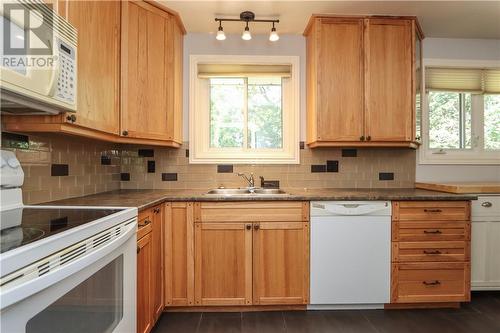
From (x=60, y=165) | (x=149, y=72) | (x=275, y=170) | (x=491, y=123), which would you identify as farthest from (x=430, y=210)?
(x=60, y=165)

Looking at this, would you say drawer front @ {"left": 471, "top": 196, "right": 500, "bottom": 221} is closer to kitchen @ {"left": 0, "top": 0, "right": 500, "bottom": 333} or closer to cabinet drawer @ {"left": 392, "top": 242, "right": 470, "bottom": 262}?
kitchen @ {"left": 0, "top": 0, "right": 500, "bottom": 333}

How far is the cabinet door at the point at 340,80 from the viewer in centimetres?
238

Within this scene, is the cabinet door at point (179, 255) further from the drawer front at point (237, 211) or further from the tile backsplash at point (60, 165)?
the tile backsplash at point (60, 165)

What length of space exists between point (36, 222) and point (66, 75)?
66 cm

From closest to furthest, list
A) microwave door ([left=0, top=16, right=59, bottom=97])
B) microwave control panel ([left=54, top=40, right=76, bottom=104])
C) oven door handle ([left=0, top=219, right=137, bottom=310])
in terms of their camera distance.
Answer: oven door handle ([left=0, top=219, right=137, bottom=310])
microwave door ([left=0, top=16, right=59, bottom=97])
microwave control panel ([left=54, top=40, right=76, bottom=104])

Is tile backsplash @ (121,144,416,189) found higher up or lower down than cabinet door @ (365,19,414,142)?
lower down

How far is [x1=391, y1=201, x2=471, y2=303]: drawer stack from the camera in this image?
6.86 ft

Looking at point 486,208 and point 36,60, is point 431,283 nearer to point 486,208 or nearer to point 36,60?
point 486,208

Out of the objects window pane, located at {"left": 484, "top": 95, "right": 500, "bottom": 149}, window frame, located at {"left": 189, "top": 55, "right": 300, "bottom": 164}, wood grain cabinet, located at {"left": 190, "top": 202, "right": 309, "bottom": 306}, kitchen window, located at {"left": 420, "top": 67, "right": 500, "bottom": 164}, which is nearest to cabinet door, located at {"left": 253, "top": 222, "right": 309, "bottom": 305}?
wood grain cabinet, located at {"left": 190, "top": 202, "right": 309, "bottom": 306}

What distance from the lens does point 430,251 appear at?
210 centimetres

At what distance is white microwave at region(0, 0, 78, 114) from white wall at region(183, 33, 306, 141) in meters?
1.39

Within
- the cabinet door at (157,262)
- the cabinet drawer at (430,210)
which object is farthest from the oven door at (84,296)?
the cabinet drawer at (430,210)

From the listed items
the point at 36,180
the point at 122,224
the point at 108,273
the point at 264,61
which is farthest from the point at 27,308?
the point at 264,61

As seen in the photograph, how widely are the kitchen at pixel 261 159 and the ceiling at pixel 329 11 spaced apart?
0.05ft
